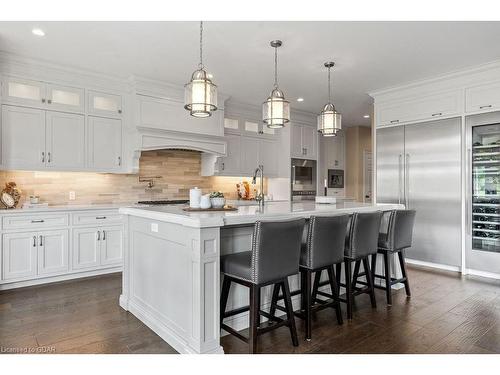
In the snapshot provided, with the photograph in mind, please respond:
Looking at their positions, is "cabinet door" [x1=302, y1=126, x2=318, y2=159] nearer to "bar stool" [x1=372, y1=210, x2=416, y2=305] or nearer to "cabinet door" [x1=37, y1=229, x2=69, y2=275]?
"bar stool" [x1=372, y1=210, x2=416, y2=305]

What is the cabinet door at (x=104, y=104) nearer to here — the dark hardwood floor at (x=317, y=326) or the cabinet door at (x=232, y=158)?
the cabinet door at (x=232, y=158)

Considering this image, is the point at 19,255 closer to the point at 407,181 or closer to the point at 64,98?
the point at 64,98

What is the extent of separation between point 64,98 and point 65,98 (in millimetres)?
14

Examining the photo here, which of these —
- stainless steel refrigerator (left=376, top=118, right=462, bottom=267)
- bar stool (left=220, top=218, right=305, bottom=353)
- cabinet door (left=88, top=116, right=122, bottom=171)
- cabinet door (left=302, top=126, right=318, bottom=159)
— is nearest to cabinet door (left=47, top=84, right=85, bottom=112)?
cabinet door (left=88, top=116, right=122, bottom=171)

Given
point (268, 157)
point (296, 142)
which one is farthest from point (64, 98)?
point (296, 142)

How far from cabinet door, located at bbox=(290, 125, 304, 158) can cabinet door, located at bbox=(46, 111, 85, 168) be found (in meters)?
3.74

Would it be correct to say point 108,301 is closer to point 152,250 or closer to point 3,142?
point 152,250

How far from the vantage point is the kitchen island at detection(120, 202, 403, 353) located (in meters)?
2.18

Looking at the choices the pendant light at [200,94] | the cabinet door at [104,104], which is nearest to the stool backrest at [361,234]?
the pendant light at [200,94]

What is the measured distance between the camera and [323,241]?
2598 mm

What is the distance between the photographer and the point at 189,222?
2150 mm

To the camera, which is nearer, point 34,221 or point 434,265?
point 34,221
